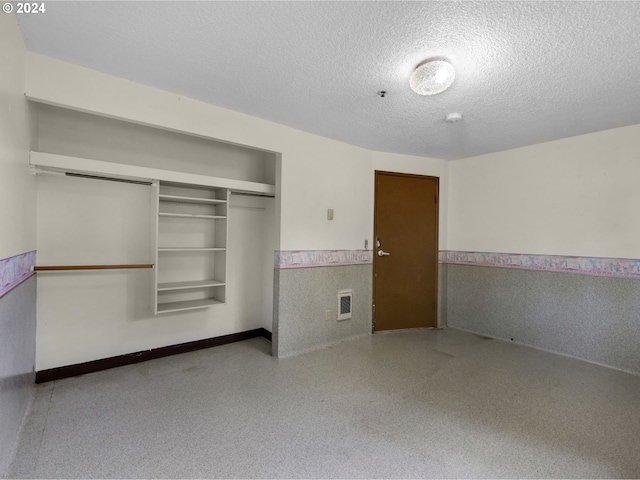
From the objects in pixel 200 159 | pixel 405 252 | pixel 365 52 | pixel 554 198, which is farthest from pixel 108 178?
pixel 554 198

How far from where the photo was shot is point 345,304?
3.46 m

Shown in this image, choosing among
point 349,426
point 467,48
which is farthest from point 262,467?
point 467,48

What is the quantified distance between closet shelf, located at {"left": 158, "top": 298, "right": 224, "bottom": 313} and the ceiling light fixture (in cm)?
257

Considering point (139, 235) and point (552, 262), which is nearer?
point (139, 235)

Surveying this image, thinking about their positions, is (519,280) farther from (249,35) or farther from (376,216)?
(249,35)

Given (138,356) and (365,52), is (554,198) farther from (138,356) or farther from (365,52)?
(138,356)

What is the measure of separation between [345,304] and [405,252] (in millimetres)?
1085

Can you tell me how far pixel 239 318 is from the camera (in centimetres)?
339

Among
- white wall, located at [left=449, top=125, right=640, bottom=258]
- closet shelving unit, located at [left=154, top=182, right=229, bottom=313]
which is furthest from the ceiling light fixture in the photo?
white wall, located at [left=449, top=125, right=640, bottom=258]

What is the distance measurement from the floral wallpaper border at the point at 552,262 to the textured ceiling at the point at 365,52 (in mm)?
1310

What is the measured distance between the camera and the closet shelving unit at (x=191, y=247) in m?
2.87

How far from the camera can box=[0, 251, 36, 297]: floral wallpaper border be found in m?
1.41

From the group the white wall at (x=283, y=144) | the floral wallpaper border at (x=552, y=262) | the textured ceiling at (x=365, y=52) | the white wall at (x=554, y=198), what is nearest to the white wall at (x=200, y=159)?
the white wall at (x=283, y=144)

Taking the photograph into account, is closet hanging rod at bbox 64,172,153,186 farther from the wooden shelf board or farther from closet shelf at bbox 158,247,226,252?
closet shelf at bbox 158,247,226,252
